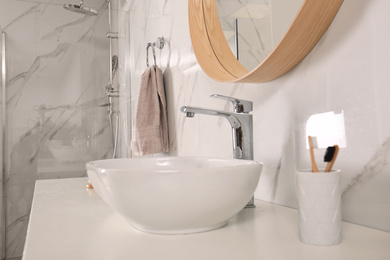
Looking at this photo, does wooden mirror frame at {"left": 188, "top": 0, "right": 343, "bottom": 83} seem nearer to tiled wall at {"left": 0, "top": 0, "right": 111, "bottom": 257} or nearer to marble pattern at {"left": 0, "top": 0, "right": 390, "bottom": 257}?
marble pattern at {"left": 0, "top": 0, "right": 390, "bottom": 257}

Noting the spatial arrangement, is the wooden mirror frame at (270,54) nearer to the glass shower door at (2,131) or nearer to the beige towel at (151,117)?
the beige towel at (151,117)

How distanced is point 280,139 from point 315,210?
0.33 metres

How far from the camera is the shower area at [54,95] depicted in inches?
105

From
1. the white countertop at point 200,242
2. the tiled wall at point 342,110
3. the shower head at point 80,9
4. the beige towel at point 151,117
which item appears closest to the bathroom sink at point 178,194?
the white countertop at point 200,242

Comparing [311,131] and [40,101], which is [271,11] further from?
[40,101]

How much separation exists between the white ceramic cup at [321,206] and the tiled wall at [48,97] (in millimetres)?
2551

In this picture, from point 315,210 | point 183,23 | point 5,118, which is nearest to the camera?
point 315,210

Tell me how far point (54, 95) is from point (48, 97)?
0.05 meters

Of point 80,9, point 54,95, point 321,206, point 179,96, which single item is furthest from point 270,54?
point 54,95

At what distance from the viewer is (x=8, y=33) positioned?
2.70 meters

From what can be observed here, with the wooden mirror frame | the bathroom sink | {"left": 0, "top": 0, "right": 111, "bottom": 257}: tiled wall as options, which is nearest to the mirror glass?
the wooden mirror frame

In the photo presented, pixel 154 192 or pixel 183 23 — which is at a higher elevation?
pixel 183 23

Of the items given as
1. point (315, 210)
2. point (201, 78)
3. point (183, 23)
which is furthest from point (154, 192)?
point (183, 23)

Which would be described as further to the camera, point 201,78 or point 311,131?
point 201,78
